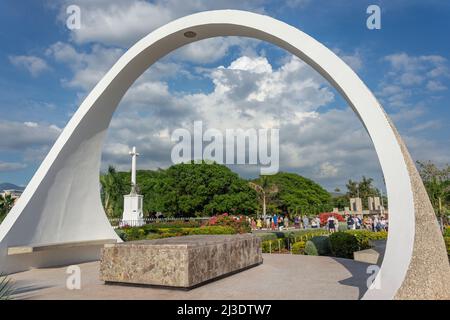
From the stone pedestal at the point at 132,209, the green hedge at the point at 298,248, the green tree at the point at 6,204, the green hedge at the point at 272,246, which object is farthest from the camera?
the stone pedestal at the point at 132,209

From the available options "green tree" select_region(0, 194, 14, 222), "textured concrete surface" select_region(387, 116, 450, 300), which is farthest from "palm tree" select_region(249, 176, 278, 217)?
"textured concrete surface" select_region(387, 116, 450, 300)

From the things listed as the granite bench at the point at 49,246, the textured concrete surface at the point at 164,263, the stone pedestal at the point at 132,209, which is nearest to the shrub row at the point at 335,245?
the textured concrete surface at the point at 164,263

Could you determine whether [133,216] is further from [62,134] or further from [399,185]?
[399,185]

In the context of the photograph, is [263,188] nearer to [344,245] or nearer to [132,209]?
[132,209]

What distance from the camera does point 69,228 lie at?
995 cm

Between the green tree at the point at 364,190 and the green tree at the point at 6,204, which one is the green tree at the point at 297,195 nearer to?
the green tree at the point at 364,190

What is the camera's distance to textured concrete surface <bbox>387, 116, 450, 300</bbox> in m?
4.75

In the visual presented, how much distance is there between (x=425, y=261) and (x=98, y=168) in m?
8.91

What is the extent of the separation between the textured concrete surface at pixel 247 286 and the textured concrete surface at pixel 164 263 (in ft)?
0.57

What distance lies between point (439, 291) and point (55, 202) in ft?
28.3

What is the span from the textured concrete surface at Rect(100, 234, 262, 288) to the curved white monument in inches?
110

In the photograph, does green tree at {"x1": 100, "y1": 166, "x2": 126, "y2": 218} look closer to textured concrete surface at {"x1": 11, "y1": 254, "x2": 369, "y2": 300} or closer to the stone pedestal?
the stone pedestal

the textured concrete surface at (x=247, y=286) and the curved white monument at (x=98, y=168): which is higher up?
the curved white monument at (x=98, y=168)

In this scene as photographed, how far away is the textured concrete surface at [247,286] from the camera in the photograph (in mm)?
5977
